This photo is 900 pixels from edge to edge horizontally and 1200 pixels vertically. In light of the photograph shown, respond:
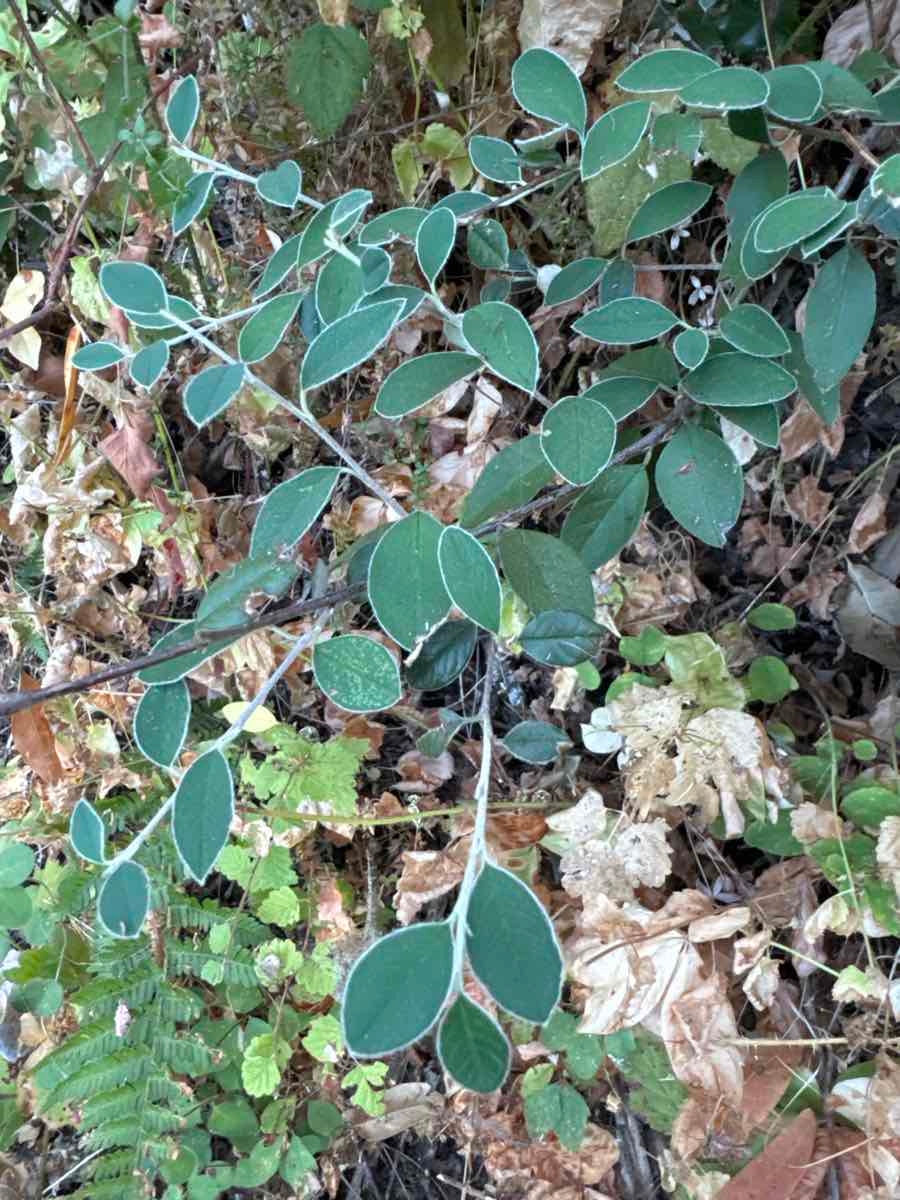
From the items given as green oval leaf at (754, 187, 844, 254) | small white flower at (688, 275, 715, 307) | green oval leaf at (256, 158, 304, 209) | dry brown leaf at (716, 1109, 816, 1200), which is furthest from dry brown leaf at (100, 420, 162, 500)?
dry brown leaf at (716, 1109, 816, 1200)

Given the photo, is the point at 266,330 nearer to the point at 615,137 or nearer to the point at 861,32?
the point at 615,137

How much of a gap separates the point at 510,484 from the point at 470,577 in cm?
15

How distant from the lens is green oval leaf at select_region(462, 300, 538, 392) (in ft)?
2.31

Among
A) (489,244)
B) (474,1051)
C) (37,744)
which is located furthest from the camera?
(37,744)

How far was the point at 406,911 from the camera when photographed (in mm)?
1131

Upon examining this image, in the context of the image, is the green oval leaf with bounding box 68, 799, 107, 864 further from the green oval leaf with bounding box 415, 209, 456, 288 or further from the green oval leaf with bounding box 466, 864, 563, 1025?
the green oval leaf with bounding box 415, 209, 456, 288

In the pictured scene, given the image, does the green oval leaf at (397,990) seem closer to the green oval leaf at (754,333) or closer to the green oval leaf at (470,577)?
Result: the green oval leaf at (470,577)

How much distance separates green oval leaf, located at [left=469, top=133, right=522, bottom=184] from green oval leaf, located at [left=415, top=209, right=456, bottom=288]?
181 millimetres

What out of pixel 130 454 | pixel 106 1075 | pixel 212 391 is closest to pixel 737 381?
pixel 212 391

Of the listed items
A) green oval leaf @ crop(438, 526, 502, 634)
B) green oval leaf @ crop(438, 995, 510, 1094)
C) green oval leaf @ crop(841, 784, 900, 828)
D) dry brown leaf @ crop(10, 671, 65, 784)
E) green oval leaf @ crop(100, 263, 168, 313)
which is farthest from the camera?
dry brown leaf @ crop(10, 671, 65, 784)

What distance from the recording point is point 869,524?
3.50 feet

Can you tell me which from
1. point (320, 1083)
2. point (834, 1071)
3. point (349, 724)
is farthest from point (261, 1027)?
point (834, 1071)

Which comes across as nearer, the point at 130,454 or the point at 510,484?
the point at 510,484

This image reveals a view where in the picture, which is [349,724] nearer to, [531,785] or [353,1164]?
[531,785]
